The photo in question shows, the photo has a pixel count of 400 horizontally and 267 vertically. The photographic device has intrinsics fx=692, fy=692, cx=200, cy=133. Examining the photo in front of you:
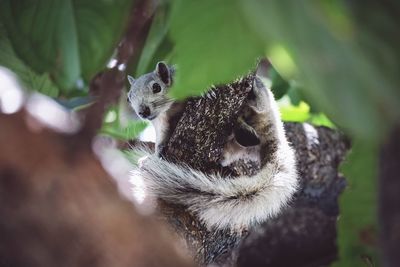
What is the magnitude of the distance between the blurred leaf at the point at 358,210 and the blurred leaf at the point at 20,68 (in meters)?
0.46

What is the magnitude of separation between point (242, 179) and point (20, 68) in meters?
0.65

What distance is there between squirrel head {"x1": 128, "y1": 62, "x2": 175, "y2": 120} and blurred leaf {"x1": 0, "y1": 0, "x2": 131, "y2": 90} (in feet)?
4.65

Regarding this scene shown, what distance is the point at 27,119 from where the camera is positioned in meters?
0.58

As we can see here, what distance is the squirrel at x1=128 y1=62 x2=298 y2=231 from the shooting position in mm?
1469

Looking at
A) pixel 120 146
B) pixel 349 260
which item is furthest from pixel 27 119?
pixel 120 146

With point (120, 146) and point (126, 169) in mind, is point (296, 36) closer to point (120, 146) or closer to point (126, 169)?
point (126, 169)

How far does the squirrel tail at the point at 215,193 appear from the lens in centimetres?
146

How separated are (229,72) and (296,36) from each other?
0.54ft

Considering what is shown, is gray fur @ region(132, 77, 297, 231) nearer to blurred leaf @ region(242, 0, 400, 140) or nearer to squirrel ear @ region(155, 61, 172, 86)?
squirrel ear @ region(155, 61, 172, 86)

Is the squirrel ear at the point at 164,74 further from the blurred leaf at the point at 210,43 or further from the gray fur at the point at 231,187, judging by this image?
the blurred leaf at the point at 210,43

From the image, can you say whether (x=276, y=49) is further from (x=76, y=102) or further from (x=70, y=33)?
(x=76, y=102)

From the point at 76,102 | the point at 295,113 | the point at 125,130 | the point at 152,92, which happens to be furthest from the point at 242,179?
the point at 152,92

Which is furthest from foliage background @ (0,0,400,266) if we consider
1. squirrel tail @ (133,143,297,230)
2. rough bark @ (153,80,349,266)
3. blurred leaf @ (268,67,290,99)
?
rough bark @ (153,80,349,266)

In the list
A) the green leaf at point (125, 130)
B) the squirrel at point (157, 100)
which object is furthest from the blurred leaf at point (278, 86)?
the green leaf at point (125, 130)
